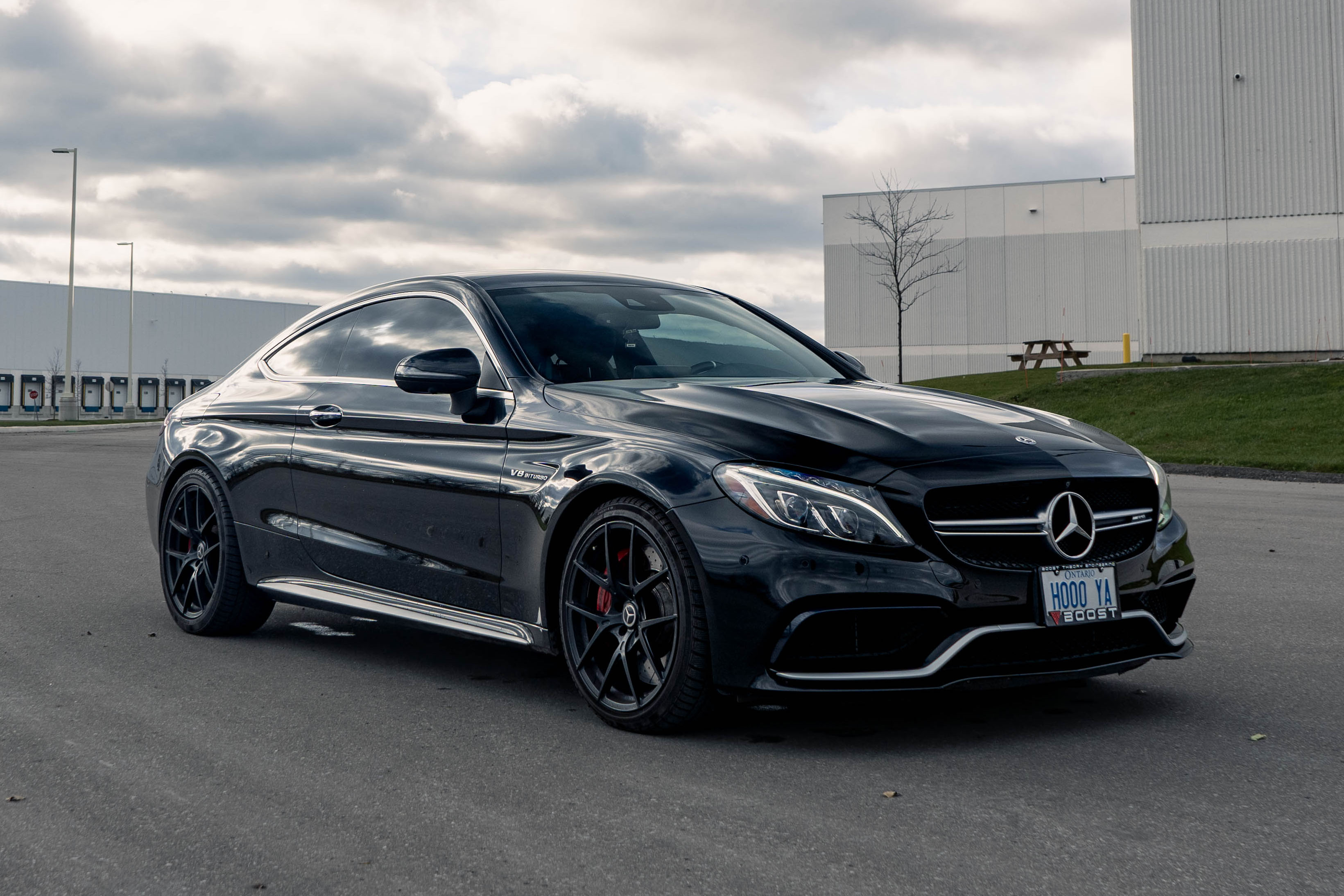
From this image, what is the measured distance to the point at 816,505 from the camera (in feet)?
12.7

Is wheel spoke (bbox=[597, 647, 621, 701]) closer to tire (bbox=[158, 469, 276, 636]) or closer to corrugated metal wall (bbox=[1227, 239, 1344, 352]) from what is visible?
tire (bbox=[158, 469, 276, 636])

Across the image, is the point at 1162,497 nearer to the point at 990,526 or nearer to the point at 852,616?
the point at 990,526

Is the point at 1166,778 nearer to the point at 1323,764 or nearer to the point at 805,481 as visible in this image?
the point at 1323,764

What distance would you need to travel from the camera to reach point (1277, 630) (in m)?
6.03

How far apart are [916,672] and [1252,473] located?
14.6 metres

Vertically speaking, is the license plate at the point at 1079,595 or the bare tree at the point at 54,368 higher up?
the bare tree at the point at 54,368

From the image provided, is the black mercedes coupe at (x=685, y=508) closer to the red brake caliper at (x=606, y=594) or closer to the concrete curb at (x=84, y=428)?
the red brake caliper at (x=606, y=594)

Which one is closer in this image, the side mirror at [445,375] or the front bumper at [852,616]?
the front bumper at [852,616]

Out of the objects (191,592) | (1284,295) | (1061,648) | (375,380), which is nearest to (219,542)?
(191,592)

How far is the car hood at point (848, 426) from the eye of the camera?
13.1 ft

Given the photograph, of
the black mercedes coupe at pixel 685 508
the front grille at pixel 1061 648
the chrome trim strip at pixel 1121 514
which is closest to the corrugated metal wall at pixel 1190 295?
the black mercedes coupe at pixel 685 508

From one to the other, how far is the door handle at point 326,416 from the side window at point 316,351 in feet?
0.68

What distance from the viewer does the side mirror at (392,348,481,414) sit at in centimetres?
481

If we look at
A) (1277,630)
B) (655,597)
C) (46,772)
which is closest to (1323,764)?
(655,597)
